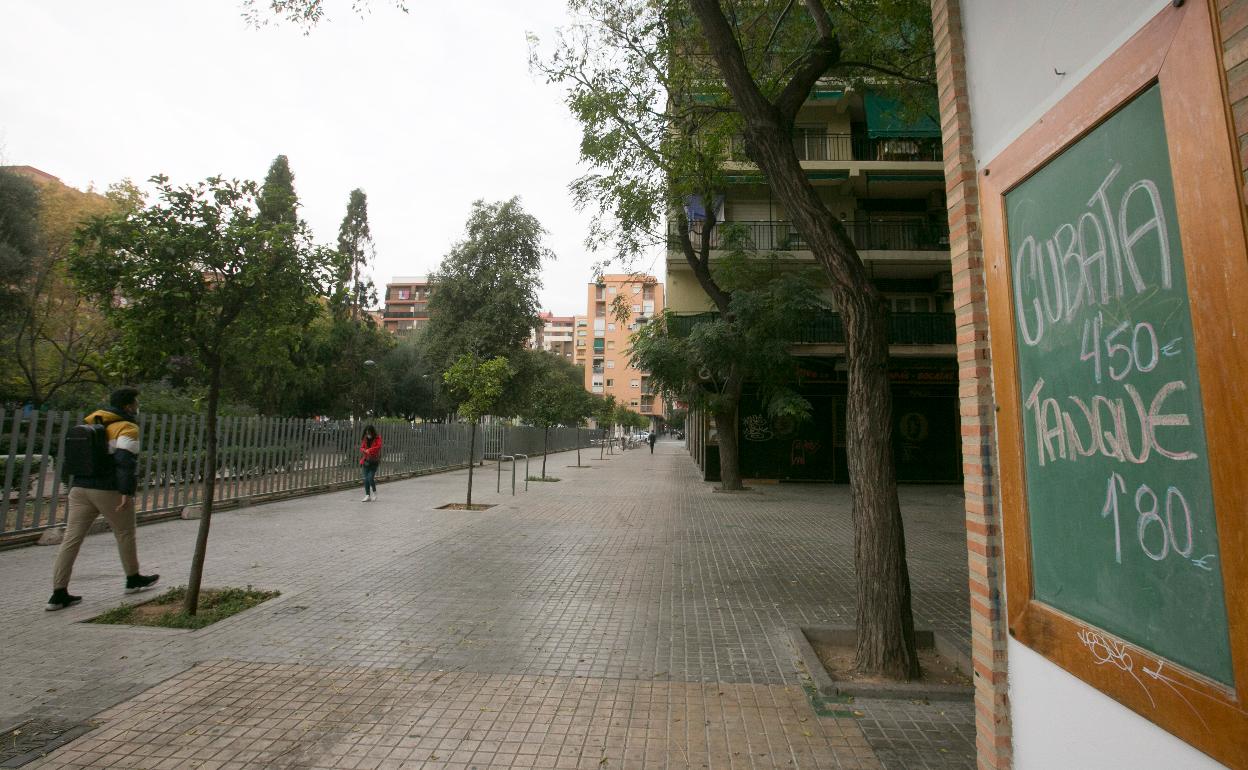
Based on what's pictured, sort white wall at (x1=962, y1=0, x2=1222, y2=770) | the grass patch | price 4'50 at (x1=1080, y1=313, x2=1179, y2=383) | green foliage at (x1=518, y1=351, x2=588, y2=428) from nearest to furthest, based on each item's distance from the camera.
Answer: price 4'50 at (x1=1080, y1=313, x2=1179, y2=383), white wall at (x1=962, y1=0, x2=1222, y2=770), the grass patch, green foliage at (x1=518, y1=351, x2=588, y2=428)

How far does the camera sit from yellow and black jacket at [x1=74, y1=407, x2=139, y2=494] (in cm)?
558

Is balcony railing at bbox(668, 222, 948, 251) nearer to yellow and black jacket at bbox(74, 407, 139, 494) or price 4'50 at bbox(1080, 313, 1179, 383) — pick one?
yellow and black jacket at bbox(74, 407, 139, 494)

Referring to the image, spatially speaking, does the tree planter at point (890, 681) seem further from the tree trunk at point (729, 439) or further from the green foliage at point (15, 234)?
the green foliage at point (15, 234)

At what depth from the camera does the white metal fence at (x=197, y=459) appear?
780 cm

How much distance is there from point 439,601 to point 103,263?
4126 millimetres

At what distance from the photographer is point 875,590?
4.30 meters

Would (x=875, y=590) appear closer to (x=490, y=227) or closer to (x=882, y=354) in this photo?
(x=882, y=354)

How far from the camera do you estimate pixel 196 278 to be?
5391mm

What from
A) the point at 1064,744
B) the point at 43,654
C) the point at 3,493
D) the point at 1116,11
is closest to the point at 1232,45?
the point at 1116,11

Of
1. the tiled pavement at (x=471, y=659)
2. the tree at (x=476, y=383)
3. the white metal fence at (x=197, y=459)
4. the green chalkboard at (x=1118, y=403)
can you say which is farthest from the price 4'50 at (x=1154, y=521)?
the tree at (x=476, y=383)

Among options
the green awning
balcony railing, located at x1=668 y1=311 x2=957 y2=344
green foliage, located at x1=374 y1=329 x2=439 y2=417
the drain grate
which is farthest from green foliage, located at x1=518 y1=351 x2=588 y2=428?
the drain grate

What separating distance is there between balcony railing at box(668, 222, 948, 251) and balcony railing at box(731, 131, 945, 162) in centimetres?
220

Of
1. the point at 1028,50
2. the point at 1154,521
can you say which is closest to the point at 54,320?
the point at 1028,50

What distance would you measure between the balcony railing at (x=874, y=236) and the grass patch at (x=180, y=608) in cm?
1601
